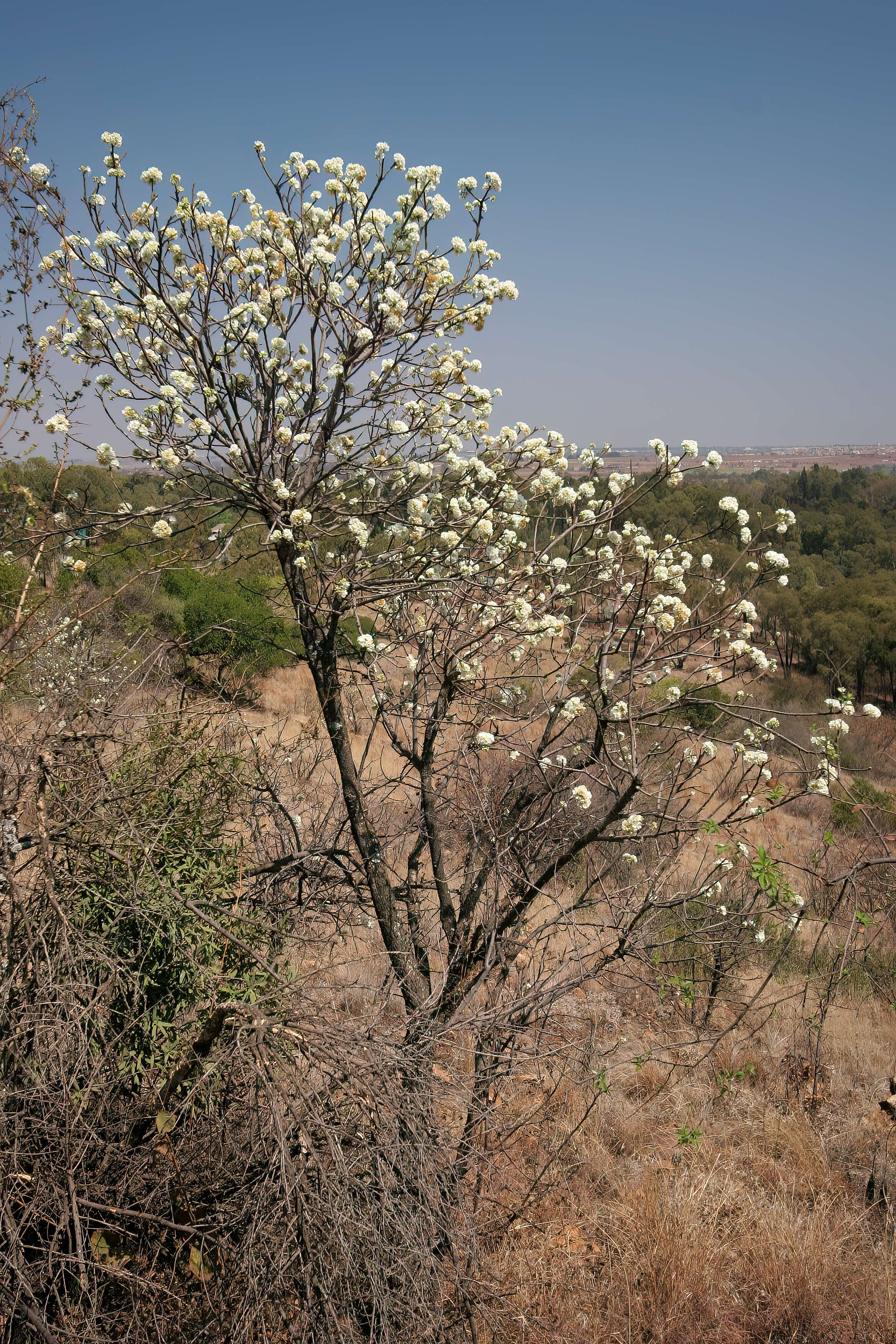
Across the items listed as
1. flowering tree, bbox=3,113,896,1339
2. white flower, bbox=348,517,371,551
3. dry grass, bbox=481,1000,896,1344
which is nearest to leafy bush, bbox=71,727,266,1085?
flowering tree, bbox=3,113,896,1339

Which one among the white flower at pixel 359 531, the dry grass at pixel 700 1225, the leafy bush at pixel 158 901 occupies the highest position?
the white flower at pixel 359 531

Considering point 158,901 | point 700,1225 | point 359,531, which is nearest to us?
point 158,901

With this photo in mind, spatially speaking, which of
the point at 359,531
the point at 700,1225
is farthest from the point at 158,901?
the point at 700,1225

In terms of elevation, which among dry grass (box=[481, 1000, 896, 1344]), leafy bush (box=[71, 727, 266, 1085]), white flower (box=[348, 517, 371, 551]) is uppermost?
white flower (box=[348, 517, 371, 551])

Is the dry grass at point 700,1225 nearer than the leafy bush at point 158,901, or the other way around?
the leafy bush at point 158,901

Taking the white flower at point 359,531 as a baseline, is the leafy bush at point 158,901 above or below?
below

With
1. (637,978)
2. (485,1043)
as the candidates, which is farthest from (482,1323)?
(637,978)

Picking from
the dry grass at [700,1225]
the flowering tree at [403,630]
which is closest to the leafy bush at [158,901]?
the flowering tree at [403,630]

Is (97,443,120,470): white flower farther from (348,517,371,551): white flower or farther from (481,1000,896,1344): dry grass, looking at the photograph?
(481,1000,896,1344): dry grass

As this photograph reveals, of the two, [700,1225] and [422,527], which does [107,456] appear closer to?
[422,527]

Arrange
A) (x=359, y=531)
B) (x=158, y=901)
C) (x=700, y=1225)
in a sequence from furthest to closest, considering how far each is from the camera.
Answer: (x=700, y=1225) → (x=359, y=531) → (x=158, y=901)

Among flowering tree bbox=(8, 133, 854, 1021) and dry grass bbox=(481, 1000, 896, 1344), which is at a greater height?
flowering tree bbox=(8, 133, 854, 1021)

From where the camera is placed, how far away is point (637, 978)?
3.10m

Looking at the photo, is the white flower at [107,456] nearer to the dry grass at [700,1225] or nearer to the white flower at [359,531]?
the white flower at [359,531]
